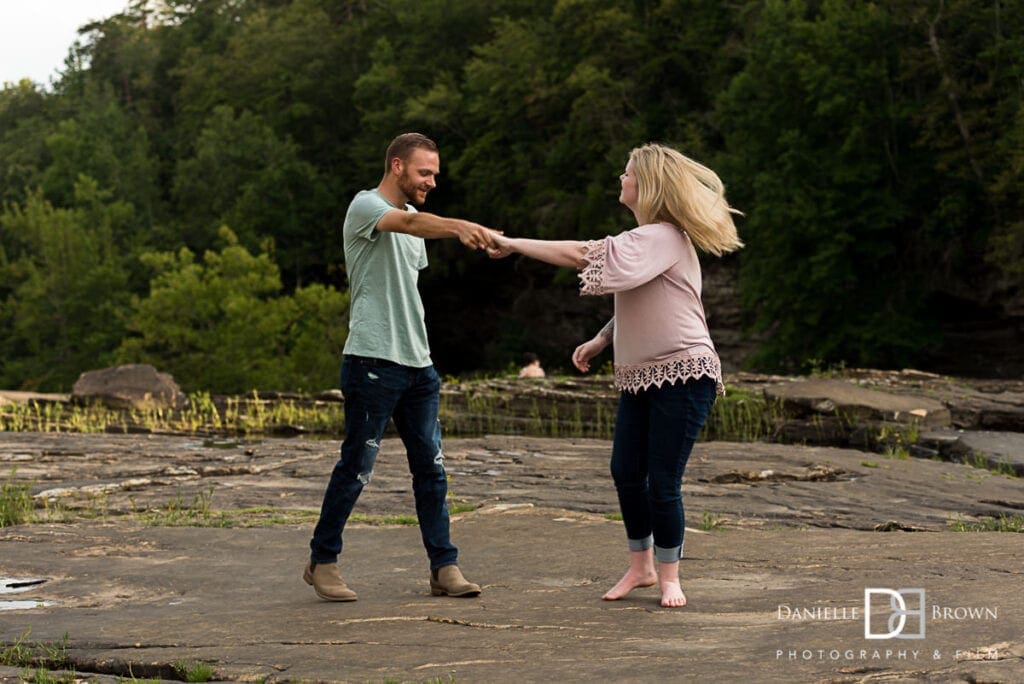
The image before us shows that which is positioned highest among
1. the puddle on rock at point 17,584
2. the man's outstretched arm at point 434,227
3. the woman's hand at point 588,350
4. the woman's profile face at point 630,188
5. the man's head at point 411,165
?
the man's head at point 411,165

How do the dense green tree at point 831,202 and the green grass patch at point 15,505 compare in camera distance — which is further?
the dense green tree at point 831,202

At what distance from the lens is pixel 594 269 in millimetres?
5762

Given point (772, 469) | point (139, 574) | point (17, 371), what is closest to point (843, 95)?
point (772, 469)

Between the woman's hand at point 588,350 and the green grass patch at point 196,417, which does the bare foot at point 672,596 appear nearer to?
the woman's hand at point 588,350

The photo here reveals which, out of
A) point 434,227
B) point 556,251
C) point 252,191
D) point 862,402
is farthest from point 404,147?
point 252,191

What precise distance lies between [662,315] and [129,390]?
71.5ft

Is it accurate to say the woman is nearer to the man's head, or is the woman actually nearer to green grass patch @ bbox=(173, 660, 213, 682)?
the man's head

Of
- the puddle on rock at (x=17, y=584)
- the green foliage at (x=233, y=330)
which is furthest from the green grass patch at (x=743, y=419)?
the green foliage at (x=233, y=330)

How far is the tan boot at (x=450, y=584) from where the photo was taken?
6355mm

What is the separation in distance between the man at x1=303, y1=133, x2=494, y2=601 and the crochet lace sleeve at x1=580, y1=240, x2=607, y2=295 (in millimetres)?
505

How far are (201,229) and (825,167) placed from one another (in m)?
33.6

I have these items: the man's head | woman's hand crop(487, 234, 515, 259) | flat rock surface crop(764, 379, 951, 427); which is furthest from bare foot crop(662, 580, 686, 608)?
flat rock surface crop(764, 379, 951, 427)

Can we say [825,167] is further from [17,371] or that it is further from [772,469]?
[17,371]

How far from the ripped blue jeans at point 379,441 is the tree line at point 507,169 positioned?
83.4 feet
